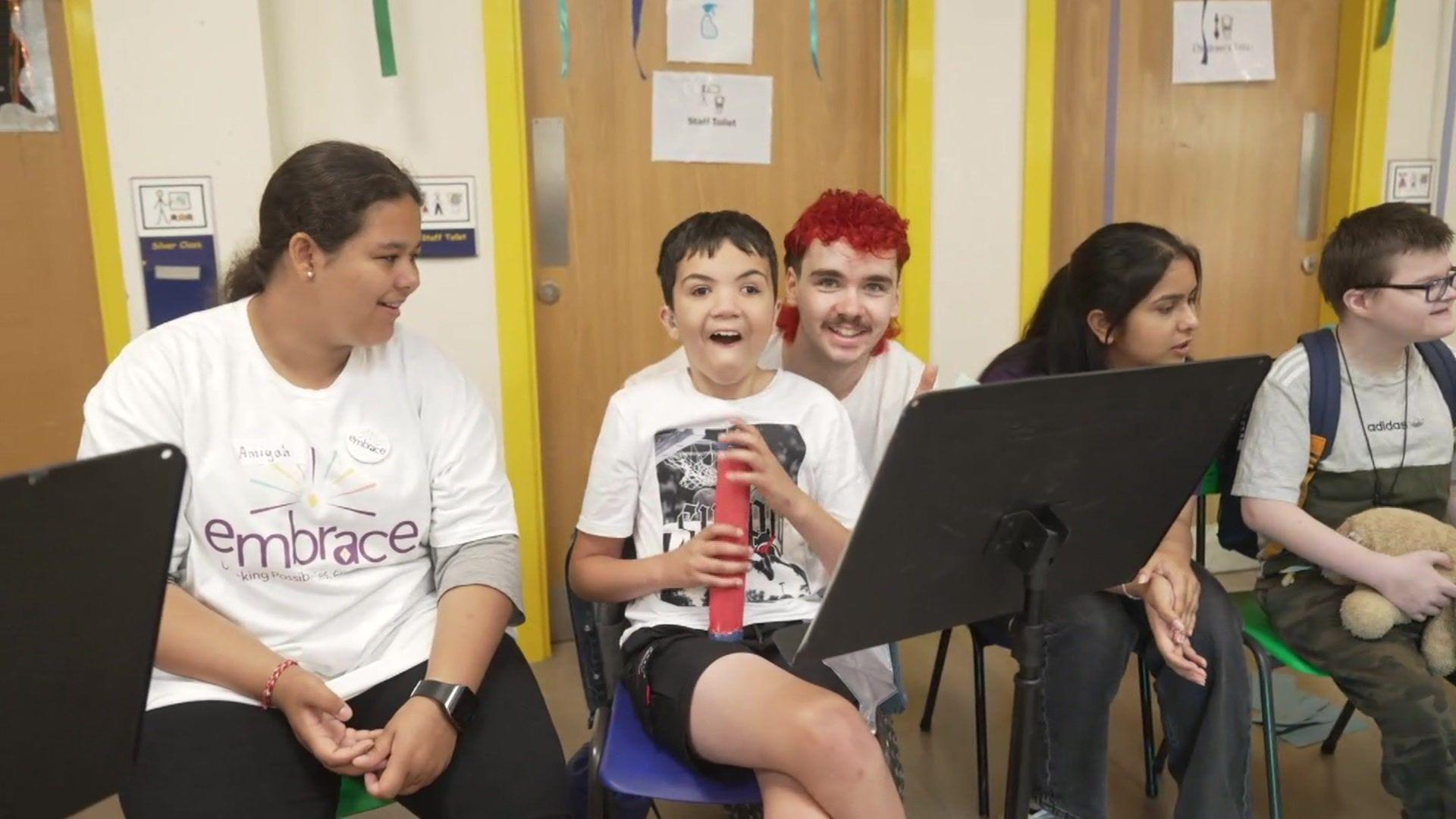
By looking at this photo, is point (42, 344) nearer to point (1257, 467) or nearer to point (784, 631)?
point (784, 631)

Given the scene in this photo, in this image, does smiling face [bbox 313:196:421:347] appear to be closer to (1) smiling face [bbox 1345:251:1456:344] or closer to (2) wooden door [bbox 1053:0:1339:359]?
(1) smiling face [bbox 1345:251:1456:344]

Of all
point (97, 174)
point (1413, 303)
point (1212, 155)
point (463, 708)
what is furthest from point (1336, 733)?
point (97, 174)

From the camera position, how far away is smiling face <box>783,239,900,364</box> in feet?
5.29

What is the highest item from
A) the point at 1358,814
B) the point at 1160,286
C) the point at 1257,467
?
the point at 1160,286

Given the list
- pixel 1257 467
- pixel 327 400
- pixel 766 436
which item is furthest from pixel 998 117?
pixel 327 400

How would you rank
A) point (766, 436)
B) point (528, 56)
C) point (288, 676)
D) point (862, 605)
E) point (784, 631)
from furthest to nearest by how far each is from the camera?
point (528, 56), point (766, 436), point (784, 631), point (288, 676), point (862, 605)

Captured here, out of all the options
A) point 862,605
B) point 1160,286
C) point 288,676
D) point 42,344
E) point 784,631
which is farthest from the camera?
point 42,344

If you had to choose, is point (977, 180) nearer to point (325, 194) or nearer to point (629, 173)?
point (629, 173)

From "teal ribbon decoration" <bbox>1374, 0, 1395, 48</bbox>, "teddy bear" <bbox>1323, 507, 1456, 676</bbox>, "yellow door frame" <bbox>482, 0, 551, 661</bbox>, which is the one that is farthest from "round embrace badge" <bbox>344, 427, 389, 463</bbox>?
"teal ribbon decoration" <bbox>1374, 0, 1395, 48</bbox>

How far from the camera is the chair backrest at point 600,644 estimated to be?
58.6 inches

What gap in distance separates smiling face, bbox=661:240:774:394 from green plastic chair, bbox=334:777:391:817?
743 mm

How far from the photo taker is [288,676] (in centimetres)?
121

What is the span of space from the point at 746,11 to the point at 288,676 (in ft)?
6.81

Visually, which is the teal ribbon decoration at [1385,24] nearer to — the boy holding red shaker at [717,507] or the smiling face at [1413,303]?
the smiling face at [1413,303]
